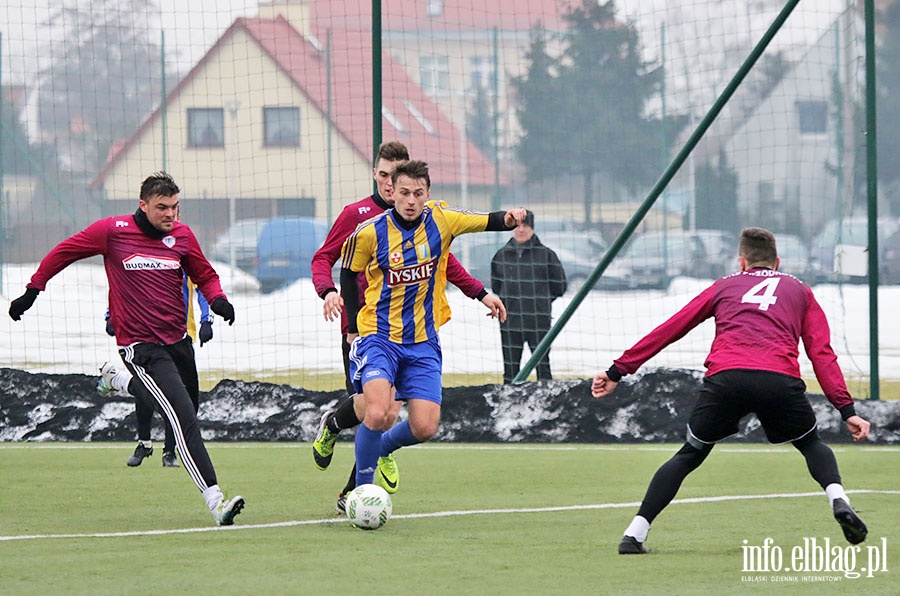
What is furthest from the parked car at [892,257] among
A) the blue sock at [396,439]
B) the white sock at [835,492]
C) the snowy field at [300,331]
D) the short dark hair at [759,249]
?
the white sock at [835,492]

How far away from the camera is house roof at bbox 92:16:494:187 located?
43.5ft

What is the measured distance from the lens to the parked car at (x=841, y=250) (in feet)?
45.6

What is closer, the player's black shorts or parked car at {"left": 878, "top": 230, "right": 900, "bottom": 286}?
the player's black shorts

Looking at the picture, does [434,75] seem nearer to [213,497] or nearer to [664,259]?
[664,259]


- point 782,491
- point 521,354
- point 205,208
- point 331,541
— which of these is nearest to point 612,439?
point 521,354

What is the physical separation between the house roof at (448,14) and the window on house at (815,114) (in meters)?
4.04

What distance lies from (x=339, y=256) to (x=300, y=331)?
7415 mm

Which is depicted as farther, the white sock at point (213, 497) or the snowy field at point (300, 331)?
the snowy field at point (300, 331)

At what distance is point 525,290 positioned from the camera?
13781 mm

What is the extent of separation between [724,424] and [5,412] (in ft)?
26.5

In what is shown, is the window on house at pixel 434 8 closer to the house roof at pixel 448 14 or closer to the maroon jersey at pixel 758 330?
the house roof at pixel 448 14

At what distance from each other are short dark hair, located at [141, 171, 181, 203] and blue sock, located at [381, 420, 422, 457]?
1.83 metres

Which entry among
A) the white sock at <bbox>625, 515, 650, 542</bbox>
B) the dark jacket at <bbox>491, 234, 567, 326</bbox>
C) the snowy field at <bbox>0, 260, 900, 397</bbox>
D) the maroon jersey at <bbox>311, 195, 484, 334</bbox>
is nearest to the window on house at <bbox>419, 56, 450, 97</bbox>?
the dark jacket at <bbox>491, 234, 567, 326</bbox>

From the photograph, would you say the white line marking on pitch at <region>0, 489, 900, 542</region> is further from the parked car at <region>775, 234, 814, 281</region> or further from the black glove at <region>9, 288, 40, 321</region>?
the parked car at <region>775, 234, 814, 281</region>
